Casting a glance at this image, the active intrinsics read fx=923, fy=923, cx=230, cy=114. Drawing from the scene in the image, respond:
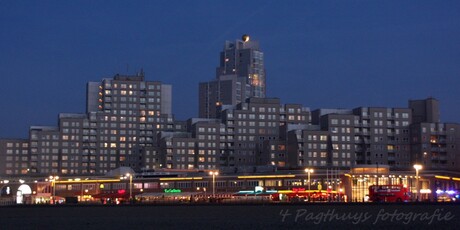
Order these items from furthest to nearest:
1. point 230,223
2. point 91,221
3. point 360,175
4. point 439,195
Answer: point 360,175, point 439,195, point 91,221, point 230,223

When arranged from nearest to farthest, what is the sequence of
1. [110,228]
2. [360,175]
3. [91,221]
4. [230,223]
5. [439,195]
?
[110,228]
[230,223]
[91,221]
[439,195]
[360,175]

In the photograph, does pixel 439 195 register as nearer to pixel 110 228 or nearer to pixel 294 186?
pixel 294 186

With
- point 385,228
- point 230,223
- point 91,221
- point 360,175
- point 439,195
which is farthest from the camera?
point 360,175

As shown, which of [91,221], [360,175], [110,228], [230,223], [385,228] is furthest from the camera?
[360,175]

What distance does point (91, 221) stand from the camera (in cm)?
9519

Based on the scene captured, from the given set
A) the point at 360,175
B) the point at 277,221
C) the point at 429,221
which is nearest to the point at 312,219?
the point at 277,221

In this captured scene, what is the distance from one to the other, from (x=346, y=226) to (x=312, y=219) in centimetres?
1345

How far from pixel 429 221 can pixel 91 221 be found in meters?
34.2

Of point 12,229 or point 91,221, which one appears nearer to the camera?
point 12,229

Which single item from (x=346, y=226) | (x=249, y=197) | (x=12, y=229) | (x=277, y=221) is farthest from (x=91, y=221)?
(x=249, y=197)

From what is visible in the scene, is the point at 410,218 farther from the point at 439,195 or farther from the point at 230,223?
the point at 439,195

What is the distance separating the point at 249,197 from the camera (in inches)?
6909

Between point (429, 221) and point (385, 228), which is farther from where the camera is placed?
point (429, 221)

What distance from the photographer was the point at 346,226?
78625mm
